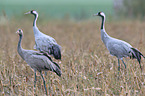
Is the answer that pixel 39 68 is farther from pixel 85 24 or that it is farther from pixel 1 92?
pixel 85 24

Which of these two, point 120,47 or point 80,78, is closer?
point 80,78

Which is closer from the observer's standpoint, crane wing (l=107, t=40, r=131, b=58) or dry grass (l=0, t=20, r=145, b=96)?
dry grass (l=0, t=20, r=145, b=96)

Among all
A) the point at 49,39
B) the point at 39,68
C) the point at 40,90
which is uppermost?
the point at 49,39

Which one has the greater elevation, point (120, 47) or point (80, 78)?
point (120, 47)

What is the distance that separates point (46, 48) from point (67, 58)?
0.75 metres

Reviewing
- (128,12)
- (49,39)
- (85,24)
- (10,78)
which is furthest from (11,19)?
(10,78)

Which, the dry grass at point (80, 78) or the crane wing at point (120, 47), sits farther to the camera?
the crane wing at point (120, 47)

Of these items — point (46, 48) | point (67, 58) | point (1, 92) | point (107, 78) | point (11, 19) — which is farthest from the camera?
point (11, 19)

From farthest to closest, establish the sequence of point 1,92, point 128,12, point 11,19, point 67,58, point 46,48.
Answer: point 128,12 → point 11,19 → point 67,58 → point 46,48 → point 1,92

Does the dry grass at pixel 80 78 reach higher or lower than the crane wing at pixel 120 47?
lower

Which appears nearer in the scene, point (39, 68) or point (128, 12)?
point (39, 68)

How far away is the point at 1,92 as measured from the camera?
367 cm

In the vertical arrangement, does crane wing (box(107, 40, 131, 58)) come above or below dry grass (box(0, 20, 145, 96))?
above

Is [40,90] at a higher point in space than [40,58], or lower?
lower
